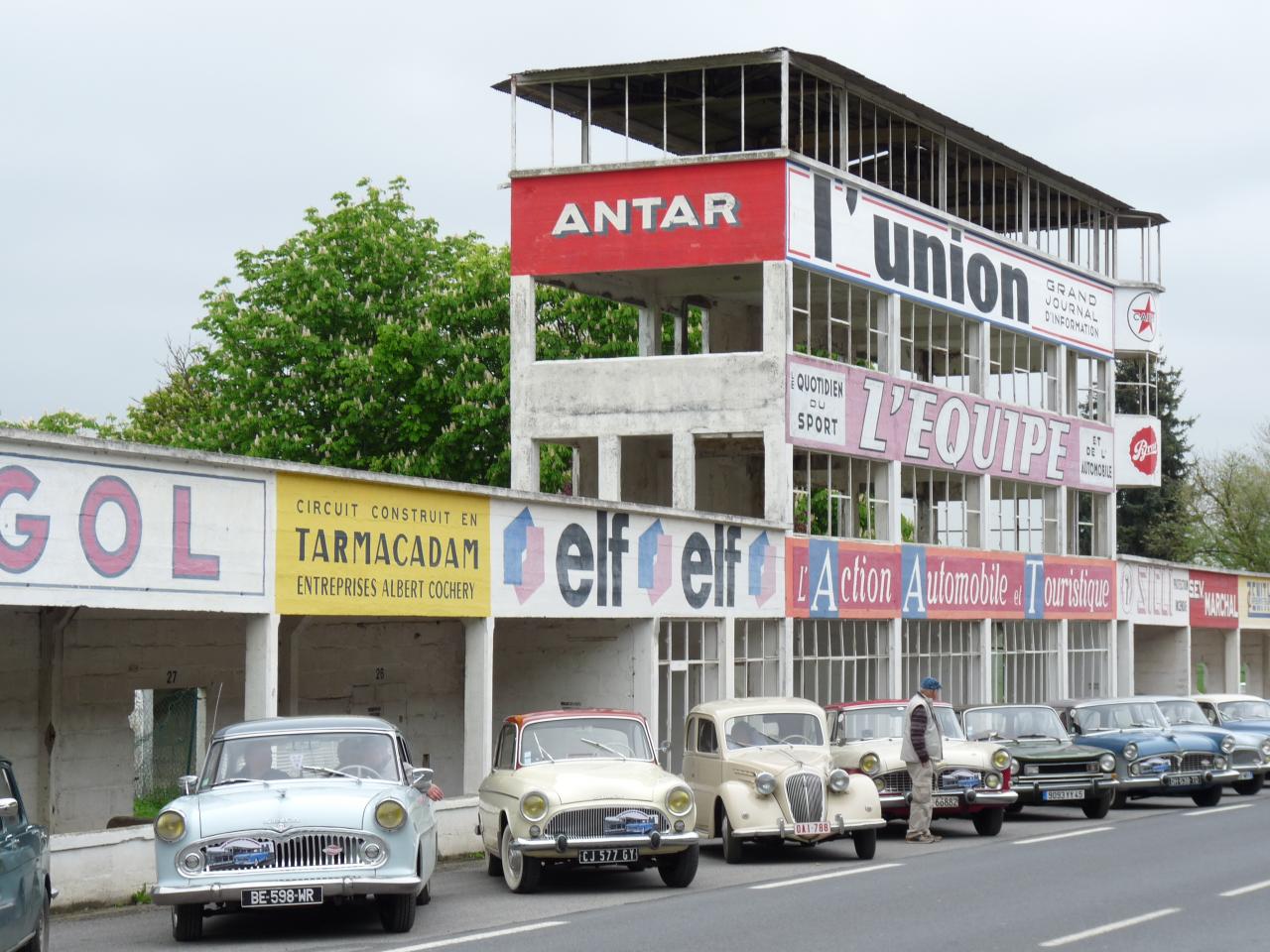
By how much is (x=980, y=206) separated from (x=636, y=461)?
11030 mm

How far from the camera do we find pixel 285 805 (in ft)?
45.0

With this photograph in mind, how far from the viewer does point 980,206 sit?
42.2m

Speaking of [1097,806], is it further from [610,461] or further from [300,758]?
[300,758]

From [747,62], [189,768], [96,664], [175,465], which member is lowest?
[189,768]

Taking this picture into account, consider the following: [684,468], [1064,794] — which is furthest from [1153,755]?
[684,468]

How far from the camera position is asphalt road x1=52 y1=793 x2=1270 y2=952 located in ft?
42.4

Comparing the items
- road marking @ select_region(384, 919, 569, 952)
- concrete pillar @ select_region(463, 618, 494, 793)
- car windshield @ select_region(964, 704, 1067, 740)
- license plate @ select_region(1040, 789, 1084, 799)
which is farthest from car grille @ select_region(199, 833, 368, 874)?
car windshield @ select_region(964, 704, 1067, 740)

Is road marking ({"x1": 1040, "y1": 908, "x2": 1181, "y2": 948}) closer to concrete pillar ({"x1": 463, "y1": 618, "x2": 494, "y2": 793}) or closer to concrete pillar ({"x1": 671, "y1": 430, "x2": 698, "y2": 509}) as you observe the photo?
concrete pillar ({"x1": 463, "y1": 618, "x2": 494, "y2": 793})

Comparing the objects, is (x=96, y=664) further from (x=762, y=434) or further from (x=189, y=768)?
(x=762, y=434)

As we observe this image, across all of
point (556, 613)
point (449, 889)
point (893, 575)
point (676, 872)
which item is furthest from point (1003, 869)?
A: point (893, 575)

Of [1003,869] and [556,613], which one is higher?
[556,613]

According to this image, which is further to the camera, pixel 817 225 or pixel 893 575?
pixel 893 575

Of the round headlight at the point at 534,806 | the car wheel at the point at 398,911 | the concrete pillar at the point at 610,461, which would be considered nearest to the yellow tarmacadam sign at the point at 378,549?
the round headlight at the point at 534,806

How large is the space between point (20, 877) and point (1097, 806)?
17.1 metres
